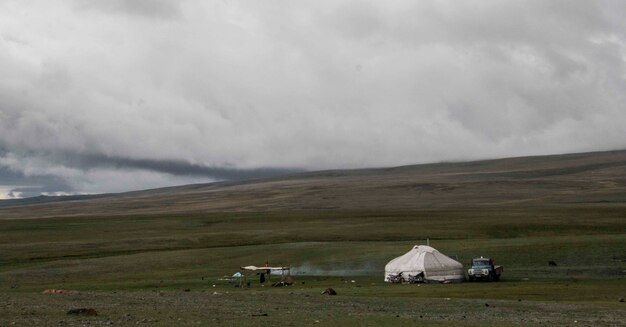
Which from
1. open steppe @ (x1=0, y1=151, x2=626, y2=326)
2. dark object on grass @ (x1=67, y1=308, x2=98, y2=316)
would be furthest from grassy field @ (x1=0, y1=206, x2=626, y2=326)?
dark object on grass @ (x1=67, y1=308, x2=98, y2=316)

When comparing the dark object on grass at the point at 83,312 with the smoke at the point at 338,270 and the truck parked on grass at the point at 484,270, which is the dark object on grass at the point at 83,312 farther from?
the smoke at the point at 338,270

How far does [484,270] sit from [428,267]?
3.40 m

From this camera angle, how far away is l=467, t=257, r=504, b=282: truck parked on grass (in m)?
47.4

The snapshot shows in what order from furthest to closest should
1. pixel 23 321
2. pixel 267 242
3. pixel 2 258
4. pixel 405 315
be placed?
pixel 267 242, pixel 2 258, pixel 405 315, pixel 23 321

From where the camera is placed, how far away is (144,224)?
121062 mm

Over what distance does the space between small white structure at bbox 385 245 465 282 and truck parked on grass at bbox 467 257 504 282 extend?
145 centimetres

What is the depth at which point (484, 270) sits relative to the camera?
156 ft

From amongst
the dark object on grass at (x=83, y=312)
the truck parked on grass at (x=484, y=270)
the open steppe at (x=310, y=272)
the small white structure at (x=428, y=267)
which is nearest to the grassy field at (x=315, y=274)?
the open steppe at (x=310, y=272)

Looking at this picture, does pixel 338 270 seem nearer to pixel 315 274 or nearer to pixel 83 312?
pixel 315 274

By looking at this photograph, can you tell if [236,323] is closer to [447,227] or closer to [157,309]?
[157,309]

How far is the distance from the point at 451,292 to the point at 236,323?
1938cm

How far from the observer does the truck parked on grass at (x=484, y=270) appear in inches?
1865

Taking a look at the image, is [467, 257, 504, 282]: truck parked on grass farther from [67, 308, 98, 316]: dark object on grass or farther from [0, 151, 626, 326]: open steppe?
[67, 308, 98, 316]: dark object on grass

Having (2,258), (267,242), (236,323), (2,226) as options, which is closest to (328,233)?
(267,242)
